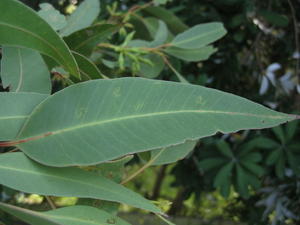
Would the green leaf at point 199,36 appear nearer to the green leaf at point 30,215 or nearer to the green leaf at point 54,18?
the green leaf at point 54,18

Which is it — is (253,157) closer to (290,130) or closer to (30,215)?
(290,130)

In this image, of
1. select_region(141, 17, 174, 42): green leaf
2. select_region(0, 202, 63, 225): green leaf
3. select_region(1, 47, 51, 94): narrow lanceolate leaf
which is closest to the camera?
select_region(0, 202, 63, 225): green leaf

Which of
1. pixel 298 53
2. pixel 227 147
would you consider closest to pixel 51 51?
pixel 227 147

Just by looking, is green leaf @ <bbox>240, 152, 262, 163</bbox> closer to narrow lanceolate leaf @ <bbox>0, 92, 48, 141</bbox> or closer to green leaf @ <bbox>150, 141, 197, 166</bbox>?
green leaf @ <bbox>150, 141, 197, 166</bbox>

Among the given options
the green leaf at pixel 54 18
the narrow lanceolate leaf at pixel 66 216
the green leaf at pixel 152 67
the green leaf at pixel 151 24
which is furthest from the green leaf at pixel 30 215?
the green leaf at pixel 151 24


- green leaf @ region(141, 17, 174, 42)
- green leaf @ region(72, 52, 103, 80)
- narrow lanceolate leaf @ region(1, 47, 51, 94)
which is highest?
narrow lanceolate leaf @ region(1, 47, 51, 94)

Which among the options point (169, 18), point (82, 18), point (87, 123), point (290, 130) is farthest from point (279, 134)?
point (87, 123)

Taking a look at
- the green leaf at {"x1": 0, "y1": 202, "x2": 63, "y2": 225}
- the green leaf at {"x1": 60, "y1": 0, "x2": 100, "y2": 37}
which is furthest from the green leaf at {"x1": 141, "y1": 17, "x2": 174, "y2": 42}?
the green leaf at {"x1": 0, "y1": 202, "x2": 63, "y2": 225}
